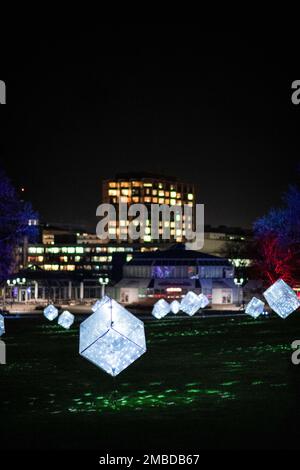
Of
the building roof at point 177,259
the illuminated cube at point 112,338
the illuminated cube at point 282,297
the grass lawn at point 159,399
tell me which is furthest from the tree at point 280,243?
the illuminated cube at point 112,338

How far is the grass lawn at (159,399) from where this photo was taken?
11.7 metres

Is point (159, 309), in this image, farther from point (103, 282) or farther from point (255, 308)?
point (103, 282)

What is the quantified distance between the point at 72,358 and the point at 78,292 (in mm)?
63947

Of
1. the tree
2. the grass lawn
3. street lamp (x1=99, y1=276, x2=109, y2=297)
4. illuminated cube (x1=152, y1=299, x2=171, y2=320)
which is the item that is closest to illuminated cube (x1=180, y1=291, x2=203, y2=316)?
illuminated cube (x1=152, y1=299, x2=171, y2=320)

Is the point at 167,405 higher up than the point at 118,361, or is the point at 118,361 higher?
the point at 118,361

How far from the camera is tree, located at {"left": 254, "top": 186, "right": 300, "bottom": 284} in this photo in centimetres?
4697

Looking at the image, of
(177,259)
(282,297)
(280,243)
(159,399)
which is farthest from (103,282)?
(159,399)

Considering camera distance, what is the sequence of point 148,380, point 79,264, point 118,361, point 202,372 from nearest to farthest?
point 118,361
point 148,380
point 202,372
point 79,264

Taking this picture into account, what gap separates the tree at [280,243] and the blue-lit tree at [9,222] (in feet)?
55.7

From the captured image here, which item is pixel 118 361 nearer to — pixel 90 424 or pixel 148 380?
pixel 90 424

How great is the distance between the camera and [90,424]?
12.9 meters

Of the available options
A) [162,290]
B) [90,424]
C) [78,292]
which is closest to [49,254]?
[78,292]

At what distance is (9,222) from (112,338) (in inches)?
1326

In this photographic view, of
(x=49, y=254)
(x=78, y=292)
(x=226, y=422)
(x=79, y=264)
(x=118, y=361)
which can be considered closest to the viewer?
(x=226, y=422)
